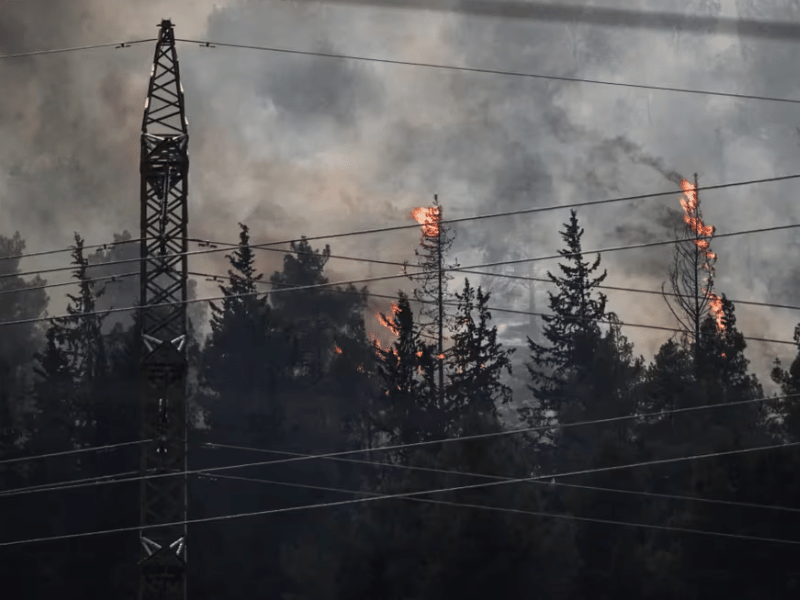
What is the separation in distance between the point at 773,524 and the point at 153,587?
2499 cm

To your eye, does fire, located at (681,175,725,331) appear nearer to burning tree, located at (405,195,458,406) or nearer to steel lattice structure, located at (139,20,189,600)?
burning tree, located at (405,195,458,406)

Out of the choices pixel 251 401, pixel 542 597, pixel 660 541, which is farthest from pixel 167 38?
pixel 251 401

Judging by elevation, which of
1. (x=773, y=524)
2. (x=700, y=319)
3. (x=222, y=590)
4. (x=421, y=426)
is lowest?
(x=222, y=590)

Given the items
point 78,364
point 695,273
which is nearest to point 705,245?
point 695,273

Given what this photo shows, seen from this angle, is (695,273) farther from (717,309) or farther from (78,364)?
(78,364)

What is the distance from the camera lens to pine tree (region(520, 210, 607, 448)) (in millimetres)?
43219

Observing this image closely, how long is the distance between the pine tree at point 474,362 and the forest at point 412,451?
0.33 feet

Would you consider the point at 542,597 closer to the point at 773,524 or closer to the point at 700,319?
the point at 773,524

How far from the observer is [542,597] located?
32.8m

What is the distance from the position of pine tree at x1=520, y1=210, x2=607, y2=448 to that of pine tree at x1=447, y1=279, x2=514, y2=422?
164 centimetres

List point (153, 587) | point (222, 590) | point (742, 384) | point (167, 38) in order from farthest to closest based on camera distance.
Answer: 1. point (742, 384)
2. point (222, 590)
3. point (167, 38)
4. point (153, 587)

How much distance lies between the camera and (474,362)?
144 ft

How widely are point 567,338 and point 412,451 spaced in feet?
35.2

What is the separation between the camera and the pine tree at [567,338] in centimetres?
4322
